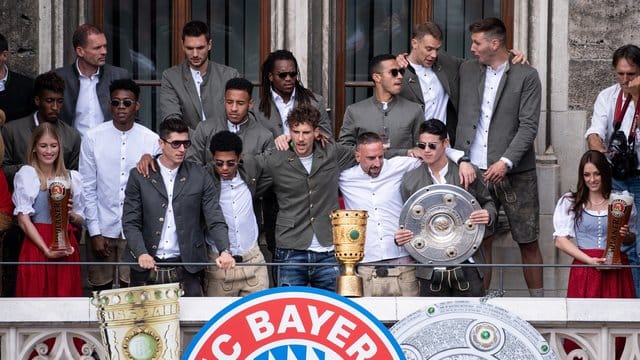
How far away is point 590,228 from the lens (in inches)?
483

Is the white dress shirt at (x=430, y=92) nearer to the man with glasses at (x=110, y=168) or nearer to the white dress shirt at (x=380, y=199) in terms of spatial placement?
the white dress shirt at (x=380, y=199)

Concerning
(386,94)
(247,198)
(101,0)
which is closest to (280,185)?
(247,198)

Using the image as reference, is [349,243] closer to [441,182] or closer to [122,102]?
[441,182]

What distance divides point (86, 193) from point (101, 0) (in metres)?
2.41

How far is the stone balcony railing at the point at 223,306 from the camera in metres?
10.9

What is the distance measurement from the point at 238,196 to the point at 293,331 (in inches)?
109

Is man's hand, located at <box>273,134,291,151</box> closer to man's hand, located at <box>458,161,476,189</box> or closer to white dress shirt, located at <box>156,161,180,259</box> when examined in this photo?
white dress shirt, located at <box>156,161,180,259</box>

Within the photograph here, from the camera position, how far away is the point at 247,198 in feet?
40.5

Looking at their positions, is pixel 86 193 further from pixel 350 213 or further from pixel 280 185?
pixel 350 213

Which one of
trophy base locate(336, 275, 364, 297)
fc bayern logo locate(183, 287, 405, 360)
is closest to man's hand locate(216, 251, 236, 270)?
trophy base locate(336, 275, 364, 297)

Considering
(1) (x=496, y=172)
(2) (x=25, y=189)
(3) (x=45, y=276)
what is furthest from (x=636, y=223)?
(2) (x=25, y=189)

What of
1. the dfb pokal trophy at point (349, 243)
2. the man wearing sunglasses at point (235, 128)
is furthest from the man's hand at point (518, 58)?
the dfb pokal trophy at point (349, 243)

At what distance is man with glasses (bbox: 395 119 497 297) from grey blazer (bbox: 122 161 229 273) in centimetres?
117

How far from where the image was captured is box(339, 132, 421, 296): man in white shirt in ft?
39.9
